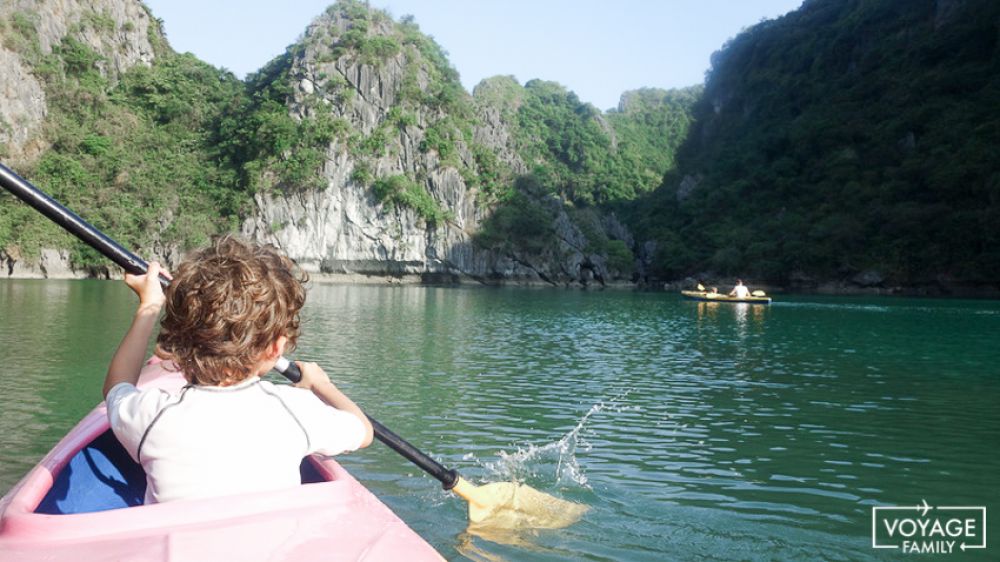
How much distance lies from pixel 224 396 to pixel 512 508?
Answer: 133 inches

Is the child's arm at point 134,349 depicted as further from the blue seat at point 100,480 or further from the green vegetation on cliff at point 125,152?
the green vegetation on cliff at point 125,152

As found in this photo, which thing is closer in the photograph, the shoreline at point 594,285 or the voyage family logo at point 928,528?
the voyage family logo at point 928,528

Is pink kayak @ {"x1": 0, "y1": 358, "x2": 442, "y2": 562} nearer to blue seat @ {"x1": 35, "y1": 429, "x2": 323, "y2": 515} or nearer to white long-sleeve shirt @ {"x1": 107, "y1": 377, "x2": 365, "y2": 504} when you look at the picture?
white long-sleeve shirt @ {"x1": 107, "y1": 377, "x2": 365, "y2": 504}

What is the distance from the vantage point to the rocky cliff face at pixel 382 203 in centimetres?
5931

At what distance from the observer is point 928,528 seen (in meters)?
5.24

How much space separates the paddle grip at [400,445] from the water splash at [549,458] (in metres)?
1.94

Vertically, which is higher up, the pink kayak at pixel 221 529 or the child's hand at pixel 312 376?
the child's hand at pixel 312 376

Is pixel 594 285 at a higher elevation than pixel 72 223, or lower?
lower

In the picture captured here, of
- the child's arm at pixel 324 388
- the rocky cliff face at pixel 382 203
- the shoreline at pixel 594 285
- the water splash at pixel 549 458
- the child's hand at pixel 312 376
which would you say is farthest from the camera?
the rocky cliff face at pixel 382 203

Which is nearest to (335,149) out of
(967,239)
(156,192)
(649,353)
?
(156,192)

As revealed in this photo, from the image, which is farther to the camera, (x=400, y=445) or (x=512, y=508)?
(x=512, y=508)

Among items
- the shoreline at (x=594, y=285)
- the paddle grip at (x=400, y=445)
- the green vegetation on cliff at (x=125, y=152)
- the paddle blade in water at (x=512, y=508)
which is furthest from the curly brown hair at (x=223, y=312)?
the green vegetation on cliff at (x=125, y=152)

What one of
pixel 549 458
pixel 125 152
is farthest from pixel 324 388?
pixel 125 152

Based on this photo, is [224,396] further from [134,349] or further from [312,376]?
[312,376]
